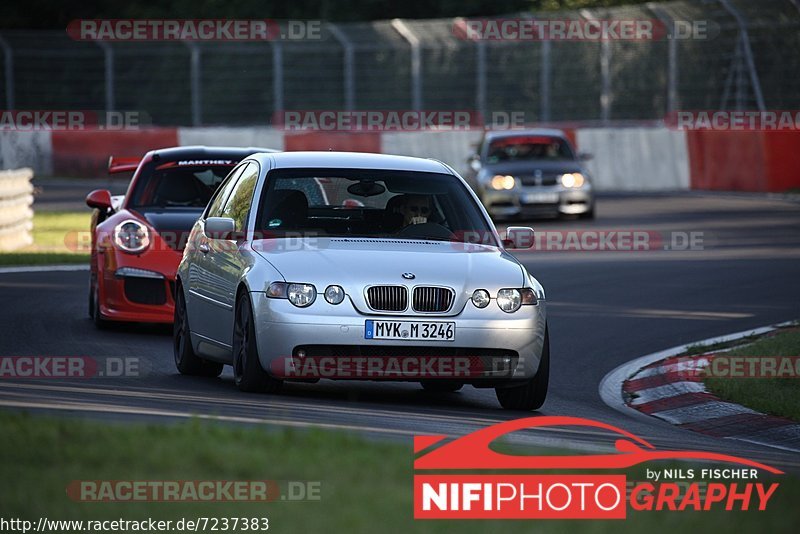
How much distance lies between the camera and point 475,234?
35.0ft

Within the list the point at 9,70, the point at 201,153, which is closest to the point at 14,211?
the point at 201,153

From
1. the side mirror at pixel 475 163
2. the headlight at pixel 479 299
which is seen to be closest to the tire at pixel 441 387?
the headlight at pixel 479 299

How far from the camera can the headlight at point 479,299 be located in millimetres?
9664

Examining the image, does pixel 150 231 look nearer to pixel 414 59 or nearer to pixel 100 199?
pixel 100 199

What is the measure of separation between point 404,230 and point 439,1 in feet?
148

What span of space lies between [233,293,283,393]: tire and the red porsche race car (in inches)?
136

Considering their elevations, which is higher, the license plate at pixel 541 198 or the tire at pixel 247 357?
the tire at pixel 247 357

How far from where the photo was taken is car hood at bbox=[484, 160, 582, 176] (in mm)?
27781

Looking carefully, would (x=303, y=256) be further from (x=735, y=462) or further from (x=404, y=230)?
(x=735, y=462)

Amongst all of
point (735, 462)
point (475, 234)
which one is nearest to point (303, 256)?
point (475, 234)

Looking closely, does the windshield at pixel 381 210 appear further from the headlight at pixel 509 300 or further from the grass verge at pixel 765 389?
the grass verge at pixel 765 389

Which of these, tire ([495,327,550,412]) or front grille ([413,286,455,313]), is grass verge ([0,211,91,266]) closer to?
tire ([495,327,550,412])

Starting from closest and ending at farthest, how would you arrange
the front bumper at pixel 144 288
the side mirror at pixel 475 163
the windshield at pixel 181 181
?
the front bumper at pixel 144 288 → the windshield at pixel 181 181 → the side mirror at pixel 475 163

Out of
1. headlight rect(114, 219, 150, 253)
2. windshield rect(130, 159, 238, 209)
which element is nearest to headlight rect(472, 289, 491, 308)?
headlight rect(114, 219, 150, 253)
